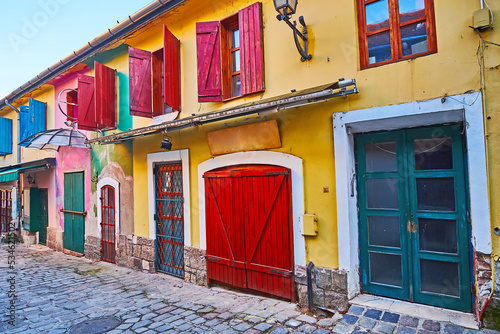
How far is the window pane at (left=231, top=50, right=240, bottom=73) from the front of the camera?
5.88m

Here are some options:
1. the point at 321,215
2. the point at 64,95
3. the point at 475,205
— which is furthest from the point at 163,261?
the point at 64,95

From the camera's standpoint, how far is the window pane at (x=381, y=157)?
435 centimetres

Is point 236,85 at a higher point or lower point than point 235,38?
lower

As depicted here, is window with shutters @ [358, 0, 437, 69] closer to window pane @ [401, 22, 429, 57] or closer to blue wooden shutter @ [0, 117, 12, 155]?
window pane @ [401, 22, 429, 57]

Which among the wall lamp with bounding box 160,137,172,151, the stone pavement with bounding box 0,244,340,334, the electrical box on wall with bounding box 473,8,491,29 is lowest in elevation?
the stone pavement with bounding box 0,244,340,334

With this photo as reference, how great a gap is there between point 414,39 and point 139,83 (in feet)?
18.1

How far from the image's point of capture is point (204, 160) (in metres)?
6.15

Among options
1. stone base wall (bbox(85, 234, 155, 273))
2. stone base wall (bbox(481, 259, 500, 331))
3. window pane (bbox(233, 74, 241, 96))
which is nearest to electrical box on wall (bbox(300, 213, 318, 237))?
stone base wall (bbox(481, 259, 500, 331))

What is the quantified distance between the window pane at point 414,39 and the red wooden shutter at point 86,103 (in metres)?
7.50

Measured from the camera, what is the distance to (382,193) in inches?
175

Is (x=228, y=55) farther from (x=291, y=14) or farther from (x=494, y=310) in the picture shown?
(x=494, y=310)

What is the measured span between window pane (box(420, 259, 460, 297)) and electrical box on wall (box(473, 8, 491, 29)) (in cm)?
284

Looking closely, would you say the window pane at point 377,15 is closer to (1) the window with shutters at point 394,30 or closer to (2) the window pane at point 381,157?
(1) the window with shutters at point 394,30

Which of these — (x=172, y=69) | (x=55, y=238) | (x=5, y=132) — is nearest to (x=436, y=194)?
(x=172, y=69)
